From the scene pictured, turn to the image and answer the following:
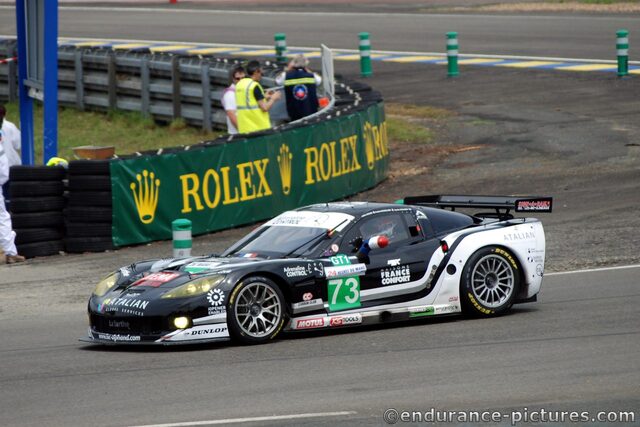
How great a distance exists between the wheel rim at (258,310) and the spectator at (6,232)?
6253 millimetres

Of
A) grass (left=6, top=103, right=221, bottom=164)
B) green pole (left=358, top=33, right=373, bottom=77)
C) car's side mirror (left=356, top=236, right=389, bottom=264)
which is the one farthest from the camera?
green pole (left=358, top=33, right=373, bottom=77)

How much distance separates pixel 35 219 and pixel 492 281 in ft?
23.2

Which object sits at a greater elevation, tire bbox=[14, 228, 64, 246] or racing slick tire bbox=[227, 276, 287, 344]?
racing slick tire bbox=[227, 276, 287, 344]

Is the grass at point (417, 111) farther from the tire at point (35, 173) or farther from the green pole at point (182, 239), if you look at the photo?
the green pole at point (182, 239)

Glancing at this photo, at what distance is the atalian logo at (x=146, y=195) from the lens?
17188 mm

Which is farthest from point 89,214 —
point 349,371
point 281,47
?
point 281,47

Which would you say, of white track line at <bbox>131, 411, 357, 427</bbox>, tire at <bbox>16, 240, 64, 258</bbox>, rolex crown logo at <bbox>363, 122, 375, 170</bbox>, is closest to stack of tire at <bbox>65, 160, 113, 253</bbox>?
tire at <bbox>16, 240, 64, 258</bbox>

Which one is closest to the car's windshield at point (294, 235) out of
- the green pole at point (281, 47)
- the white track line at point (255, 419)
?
the white track line at point (255, 419)

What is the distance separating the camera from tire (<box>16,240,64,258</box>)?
16.9 meters

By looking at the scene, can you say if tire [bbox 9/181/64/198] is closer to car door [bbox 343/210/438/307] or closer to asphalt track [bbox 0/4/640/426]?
asphalt track [bbox 0/4/640/426]

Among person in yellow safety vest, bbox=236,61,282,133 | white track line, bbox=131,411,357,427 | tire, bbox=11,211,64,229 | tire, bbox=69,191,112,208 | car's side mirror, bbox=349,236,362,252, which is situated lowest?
Answer: white track line, bbox=131,411,357,427

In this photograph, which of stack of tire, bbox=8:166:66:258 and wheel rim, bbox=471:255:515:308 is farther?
stack of tire, bbox=8:166:66:258

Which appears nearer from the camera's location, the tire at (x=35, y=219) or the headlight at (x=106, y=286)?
the headlight at (x=106, y=286)

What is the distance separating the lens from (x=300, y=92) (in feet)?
74.5
